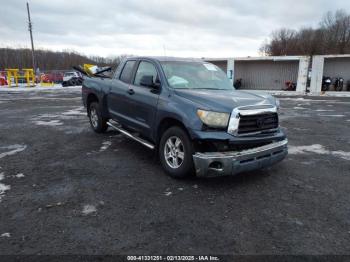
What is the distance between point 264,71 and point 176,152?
26456 millimetres

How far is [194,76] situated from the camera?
17.0 feet

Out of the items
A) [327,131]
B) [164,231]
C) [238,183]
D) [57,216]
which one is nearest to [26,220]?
[57,216]

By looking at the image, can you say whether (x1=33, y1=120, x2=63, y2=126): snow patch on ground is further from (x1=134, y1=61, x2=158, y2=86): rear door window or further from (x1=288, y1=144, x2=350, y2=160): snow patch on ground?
(x1=288, y1=144, x2=350, y2=160): snow patch on ground

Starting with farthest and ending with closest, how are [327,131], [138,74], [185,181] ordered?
[327,131] → [138,74] → [185,181]

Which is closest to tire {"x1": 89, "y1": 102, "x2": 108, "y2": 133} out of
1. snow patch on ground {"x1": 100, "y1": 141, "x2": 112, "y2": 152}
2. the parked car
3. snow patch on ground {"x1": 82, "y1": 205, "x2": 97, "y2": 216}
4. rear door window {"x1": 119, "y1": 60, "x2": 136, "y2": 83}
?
snow patch on ground {"x1": 100, "y1": 141, "x2": 112, "y2": 152}

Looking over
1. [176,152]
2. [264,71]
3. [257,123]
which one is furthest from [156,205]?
[264,71]

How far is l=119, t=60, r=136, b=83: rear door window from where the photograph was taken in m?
5.76

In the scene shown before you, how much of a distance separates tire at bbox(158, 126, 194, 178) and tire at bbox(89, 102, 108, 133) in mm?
2839

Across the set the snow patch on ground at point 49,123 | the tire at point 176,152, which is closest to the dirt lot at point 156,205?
the tire at point 176,152

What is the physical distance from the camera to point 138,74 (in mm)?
5516

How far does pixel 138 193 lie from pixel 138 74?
2.56 meters

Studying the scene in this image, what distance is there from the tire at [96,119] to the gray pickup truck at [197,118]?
4.37 feet

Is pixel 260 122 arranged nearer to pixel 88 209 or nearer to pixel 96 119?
pixel 88 209

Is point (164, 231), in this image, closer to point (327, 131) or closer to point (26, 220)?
point (26, 220)
